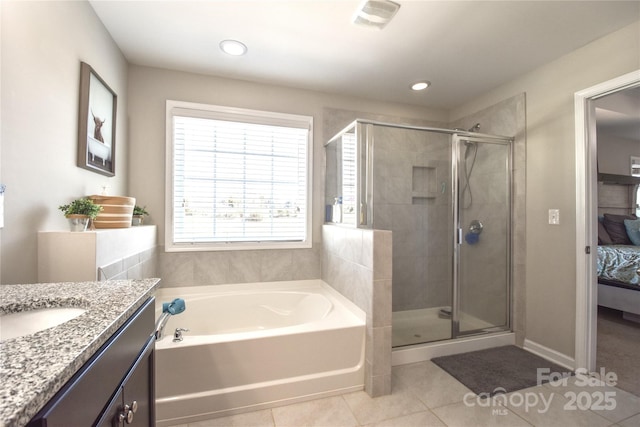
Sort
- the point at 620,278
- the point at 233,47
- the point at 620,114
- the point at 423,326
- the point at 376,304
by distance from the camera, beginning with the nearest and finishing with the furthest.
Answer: the point at 376,304
the point at 233,47
the point at 423,326
the point at 620,278
the point at 620,114

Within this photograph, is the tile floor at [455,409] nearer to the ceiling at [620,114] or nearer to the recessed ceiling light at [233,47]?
the ceiling at [620,114]

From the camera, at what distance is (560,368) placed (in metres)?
2.08

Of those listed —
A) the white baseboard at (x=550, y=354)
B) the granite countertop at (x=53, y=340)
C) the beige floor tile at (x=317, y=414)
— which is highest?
the granite countertop at (x=53, y=340)

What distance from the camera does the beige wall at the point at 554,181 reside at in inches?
78.4

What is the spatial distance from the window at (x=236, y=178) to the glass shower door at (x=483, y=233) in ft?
4.64

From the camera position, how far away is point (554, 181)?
2199 millimetres

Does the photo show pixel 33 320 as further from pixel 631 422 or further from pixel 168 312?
pixel 631 422

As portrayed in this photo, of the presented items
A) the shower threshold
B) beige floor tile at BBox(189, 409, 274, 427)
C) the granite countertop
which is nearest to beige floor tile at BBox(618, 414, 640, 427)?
the shower threshold

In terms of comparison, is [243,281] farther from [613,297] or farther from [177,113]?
[613,297]

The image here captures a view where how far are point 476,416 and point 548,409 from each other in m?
0.46

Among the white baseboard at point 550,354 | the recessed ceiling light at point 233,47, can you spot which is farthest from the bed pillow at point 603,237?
the recessed ceiling light at point 233,47

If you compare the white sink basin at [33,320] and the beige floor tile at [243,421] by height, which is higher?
the white sink basin at [33,320]

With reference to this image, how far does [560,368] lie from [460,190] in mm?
1504

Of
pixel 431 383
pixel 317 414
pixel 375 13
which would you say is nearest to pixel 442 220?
pixel 431 383
